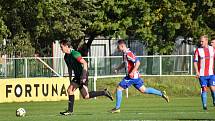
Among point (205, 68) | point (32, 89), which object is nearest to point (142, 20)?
point (32, 89)

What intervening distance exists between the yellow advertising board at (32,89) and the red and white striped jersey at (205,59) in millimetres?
11242

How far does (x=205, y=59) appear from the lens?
66.3ft

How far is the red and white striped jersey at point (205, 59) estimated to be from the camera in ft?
65.7

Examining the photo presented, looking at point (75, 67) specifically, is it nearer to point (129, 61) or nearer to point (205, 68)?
point (129, 61)

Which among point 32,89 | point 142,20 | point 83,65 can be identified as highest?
point 142,20

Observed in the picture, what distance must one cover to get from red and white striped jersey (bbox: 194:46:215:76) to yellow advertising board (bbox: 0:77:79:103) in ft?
36.9

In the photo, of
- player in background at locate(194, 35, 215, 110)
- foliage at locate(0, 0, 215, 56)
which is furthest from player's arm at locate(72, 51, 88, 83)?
foliage at locate(0, 0, 215, 56)

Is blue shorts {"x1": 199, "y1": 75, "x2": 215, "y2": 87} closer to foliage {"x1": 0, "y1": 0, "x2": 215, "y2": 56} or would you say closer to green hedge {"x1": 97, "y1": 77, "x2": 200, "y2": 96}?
green hedge {"x1": 97, "y1": 77, "x2": 200, "y2": 96}

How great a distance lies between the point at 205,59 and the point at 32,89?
11443mm

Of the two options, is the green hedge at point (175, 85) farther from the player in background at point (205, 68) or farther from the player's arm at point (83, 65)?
the player's arm at point (83, 65)

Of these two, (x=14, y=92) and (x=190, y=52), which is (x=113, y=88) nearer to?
(x=14, y=92)

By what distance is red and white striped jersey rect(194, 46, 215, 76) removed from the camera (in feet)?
65.7

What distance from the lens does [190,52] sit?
57.8 metres

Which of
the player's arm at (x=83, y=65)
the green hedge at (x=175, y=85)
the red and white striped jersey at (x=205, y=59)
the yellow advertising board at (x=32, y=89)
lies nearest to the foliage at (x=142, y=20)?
the green hedge at (x=175, y=85)
